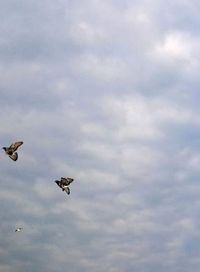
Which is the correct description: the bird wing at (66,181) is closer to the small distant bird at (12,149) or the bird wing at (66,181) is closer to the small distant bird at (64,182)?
the small distant bird at (64,182)

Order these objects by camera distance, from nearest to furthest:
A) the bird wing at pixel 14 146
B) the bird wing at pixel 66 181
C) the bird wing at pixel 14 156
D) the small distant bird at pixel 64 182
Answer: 1. the bird wing at pixel 14 156
2. the bird wing at pixel 14 146
3. the small distant bird at pixel 64 182
4. the bird wing at pixel 66 181

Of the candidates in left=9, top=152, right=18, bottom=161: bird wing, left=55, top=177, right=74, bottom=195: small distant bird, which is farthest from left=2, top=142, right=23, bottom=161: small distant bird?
left=55, top=177, right=74, bottom=195: small distant bird

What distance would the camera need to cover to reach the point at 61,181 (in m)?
73.0

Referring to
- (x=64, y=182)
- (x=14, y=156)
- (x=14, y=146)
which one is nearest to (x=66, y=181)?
(x=64, y=182)

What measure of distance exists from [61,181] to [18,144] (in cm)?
816

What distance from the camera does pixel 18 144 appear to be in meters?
68.2

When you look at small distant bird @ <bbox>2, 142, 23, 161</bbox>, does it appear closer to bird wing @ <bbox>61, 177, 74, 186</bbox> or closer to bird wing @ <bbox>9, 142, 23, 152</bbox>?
bird wing @ <bbox>9, 142, 23, 152</bbox>

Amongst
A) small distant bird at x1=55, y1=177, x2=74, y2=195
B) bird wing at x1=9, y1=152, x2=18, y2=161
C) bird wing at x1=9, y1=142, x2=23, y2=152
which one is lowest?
bird wing at x1=9, y1=152, x2=18, y2=161

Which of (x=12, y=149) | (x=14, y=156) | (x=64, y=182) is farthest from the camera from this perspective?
(x=64, y=182)

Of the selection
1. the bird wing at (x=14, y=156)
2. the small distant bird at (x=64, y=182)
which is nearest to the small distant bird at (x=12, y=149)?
the bird wing at (x=14, y=156)

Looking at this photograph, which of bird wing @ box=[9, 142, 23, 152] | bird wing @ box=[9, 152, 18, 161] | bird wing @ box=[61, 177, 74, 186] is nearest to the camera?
bird wing @ box=[9, 152, 18, 161]

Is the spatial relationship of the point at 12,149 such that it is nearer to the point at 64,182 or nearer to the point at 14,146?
the point at 14,146

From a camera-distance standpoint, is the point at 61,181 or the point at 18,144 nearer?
the point at 18,144

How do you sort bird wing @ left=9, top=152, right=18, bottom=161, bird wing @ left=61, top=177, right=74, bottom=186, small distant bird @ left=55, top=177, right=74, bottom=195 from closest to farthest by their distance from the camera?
bird wing @ left=9, top=152, right=18, bottom=161, small distant bird @ left=55, top=177, right=74, bottom=195, bird wing @ left=61, top=177, right=74, bottom=186
